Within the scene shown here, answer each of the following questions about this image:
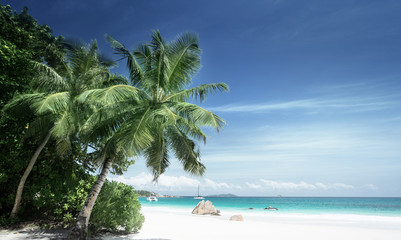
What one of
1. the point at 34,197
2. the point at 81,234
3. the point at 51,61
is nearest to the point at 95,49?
the point at 51,61

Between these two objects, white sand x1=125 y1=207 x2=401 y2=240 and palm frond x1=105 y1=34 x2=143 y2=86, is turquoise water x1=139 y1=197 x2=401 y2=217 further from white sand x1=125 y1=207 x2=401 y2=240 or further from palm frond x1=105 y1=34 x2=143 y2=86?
palm frond x1=105 y1=34 x2=143 y2=86

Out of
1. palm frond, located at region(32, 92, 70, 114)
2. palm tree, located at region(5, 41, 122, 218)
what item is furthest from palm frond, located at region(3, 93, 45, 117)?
palm frond, located at region(32, 92, 70, 114)

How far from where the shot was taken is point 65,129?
8250mm

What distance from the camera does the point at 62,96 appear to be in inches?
321

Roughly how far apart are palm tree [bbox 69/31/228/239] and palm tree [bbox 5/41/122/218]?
4.30 feet

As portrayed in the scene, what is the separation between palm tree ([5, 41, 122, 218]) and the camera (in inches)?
327

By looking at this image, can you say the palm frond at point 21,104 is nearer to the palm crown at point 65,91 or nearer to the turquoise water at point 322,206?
the palm crown at point 65,91

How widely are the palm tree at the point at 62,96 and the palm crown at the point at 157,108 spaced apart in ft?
3.84

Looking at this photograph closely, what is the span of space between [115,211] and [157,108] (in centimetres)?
388

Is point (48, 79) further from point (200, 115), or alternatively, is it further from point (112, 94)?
point (200, 115)

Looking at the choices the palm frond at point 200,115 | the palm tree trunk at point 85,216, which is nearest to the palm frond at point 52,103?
the palm tree trunk at point 85,216

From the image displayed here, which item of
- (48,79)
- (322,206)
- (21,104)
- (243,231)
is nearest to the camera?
(21,104)

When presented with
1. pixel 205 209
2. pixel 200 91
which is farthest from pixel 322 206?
pixel 200 91

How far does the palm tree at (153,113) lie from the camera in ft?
22.7
